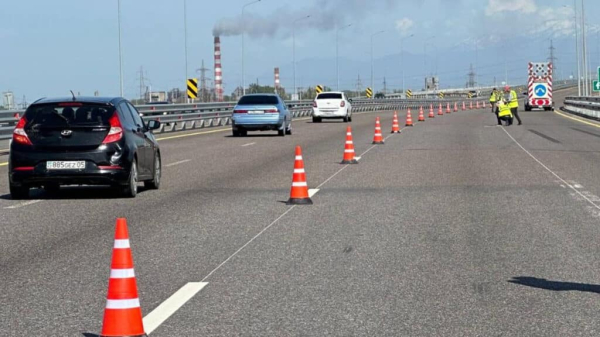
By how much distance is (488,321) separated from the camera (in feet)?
23.7

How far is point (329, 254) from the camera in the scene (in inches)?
404

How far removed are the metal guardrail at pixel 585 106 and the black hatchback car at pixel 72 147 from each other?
39.0 metres

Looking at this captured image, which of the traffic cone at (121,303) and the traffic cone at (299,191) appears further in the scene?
the traffic cone at (299,191)

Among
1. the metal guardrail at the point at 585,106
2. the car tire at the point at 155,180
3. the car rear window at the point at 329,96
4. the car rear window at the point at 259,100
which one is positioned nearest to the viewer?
the car tire at the point at 155,180

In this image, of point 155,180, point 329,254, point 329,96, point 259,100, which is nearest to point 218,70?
point 329,96

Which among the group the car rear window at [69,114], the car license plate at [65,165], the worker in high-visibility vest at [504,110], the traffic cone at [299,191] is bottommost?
A: the traffic cone at [299,191]

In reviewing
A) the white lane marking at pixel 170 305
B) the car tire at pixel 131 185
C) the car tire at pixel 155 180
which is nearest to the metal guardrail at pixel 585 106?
the car tire at pixel 155 180

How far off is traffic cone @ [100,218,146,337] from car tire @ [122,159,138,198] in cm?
958

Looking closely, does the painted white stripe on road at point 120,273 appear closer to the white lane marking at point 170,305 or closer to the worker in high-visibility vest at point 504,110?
the white lane marking at point 170,305

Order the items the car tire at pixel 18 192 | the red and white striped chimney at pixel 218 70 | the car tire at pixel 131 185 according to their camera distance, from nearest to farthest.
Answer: the car tire at pixel 18 192
the car tire at pixel 131 185
the red and white striped chimney at pixel 218 70

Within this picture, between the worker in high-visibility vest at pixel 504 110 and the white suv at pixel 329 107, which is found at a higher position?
the white suv at pixel 329 107

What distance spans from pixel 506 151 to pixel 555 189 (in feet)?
33.7

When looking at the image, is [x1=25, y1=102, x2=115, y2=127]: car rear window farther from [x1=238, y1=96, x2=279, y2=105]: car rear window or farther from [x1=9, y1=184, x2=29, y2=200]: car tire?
[x1=238, y1=96, x2=279, y2=105]: car rear window

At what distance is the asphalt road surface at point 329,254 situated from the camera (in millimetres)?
7344
